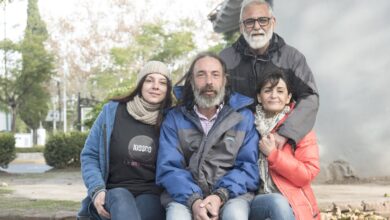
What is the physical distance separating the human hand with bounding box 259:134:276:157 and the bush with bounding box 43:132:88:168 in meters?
14.3

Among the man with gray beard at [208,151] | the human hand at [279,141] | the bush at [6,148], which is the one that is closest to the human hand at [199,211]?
the man with gray beard at [208,151]

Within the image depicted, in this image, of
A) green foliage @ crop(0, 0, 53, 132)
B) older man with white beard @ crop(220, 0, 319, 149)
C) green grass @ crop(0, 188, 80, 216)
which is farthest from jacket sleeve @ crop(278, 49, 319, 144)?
green foliage @ crop(0, 0, 53, 132)

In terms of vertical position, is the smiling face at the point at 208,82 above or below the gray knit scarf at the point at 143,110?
above

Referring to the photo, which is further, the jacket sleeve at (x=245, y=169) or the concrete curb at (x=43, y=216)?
the concrete curb at (x=43, y=216)

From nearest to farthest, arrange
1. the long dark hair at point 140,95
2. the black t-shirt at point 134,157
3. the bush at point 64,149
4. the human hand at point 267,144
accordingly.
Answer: the human hand at point 267,144 < the black t-shirt at point 134,157 < the long dark hair at point 140,95 < the bush at point 64,149

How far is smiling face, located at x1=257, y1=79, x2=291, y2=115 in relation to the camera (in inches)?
145

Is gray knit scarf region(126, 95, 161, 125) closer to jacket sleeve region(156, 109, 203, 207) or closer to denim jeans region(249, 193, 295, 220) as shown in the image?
jacket sleeve region(156, 109, 203, 207)

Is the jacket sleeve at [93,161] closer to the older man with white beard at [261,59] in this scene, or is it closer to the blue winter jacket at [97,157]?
the blue winter jacket at [97,157]

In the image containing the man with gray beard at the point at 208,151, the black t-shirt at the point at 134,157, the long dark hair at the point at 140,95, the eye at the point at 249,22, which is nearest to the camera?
the man with gray beard at the point at 208,151

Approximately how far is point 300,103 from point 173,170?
3.14ft

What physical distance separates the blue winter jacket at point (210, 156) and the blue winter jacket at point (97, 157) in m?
0.38

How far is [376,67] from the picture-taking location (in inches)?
370

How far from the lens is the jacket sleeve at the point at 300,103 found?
3.59 metres

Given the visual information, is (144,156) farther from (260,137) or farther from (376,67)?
(376,67)
